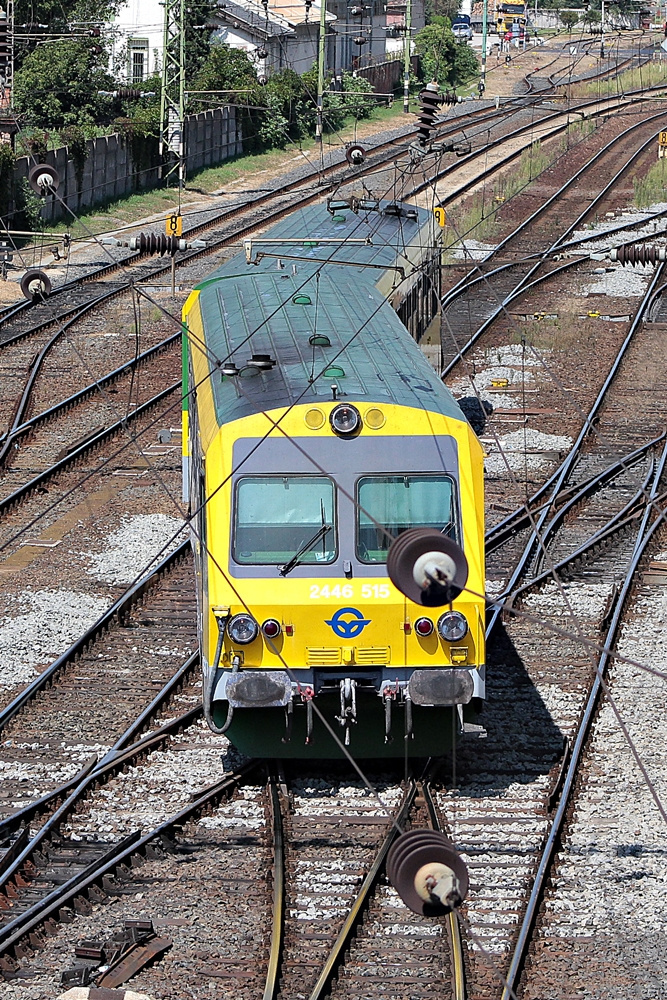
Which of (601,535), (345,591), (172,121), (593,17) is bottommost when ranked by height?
(601,535)

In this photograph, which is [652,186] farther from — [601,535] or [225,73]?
[601,535]

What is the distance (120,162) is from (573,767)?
3368cm

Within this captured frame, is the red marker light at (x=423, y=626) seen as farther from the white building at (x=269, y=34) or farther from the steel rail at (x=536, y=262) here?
the white building at (x=269, y=34)

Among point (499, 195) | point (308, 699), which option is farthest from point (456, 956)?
point (499, 195)

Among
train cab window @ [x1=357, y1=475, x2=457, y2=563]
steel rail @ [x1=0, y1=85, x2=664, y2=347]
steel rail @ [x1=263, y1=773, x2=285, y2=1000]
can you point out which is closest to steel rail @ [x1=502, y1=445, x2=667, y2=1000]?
steel rail @ [x1=263, y1=773, x2=285, y2=1000]

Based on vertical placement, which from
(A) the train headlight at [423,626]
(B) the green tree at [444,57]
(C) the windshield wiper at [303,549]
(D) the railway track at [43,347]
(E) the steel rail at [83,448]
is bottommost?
(E) the steel rail at [83,448]

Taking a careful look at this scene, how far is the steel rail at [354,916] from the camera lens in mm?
8641

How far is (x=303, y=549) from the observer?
1071cm

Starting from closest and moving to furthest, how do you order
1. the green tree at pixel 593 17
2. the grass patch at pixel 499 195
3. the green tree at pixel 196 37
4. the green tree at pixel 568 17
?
1. the grass patch at pixel 499 195
2. the green tree at pixel 196 37
3. the green tree at pixel 593 17
4. the green tree at pixel 568 17

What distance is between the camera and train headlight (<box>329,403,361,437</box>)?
1081cm

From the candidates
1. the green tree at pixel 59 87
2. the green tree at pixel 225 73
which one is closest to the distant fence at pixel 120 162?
the green tree at pixel 225 73

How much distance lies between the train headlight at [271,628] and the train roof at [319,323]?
156 cm

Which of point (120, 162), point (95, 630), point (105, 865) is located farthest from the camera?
point (120, 162)

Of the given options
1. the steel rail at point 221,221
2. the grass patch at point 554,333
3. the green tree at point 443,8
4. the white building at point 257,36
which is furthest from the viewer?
the green tree at point 443,8
